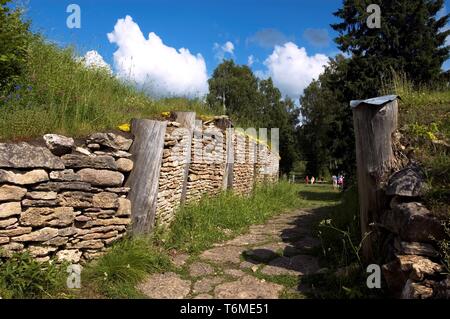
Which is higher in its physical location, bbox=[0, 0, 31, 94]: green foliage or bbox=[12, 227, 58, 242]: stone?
bbox=[0, 0, 31, 94]: green foliage

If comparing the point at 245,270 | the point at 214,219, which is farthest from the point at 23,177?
the point at 214,219

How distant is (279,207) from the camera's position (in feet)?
33.1

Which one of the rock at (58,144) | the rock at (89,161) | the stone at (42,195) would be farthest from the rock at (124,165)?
the stone at (42,195)

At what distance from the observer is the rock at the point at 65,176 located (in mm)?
4098

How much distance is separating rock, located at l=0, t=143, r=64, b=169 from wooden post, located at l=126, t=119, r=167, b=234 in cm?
111

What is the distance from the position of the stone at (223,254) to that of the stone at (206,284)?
2.08 ft

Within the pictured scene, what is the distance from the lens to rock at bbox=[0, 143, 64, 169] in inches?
147

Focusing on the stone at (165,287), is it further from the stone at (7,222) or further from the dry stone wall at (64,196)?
the stone at (7,222)

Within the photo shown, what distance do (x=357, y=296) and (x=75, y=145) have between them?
3757mm

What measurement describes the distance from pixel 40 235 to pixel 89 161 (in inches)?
40.6

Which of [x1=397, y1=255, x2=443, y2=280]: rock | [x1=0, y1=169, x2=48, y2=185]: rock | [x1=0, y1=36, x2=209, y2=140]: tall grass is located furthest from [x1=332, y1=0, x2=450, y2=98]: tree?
[x1=0, y1=169, x2=48, y2=185]: rock

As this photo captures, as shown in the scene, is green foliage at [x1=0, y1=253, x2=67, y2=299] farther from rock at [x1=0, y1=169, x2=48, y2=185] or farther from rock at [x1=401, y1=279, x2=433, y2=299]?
rock at [x1=401, y1=279, x2=433, y2=299]

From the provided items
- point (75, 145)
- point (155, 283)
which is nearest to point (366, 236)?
point (155, 283)

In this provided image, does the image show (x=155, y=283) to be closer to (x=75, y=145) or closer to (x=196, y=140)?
(x=75, y=145)
